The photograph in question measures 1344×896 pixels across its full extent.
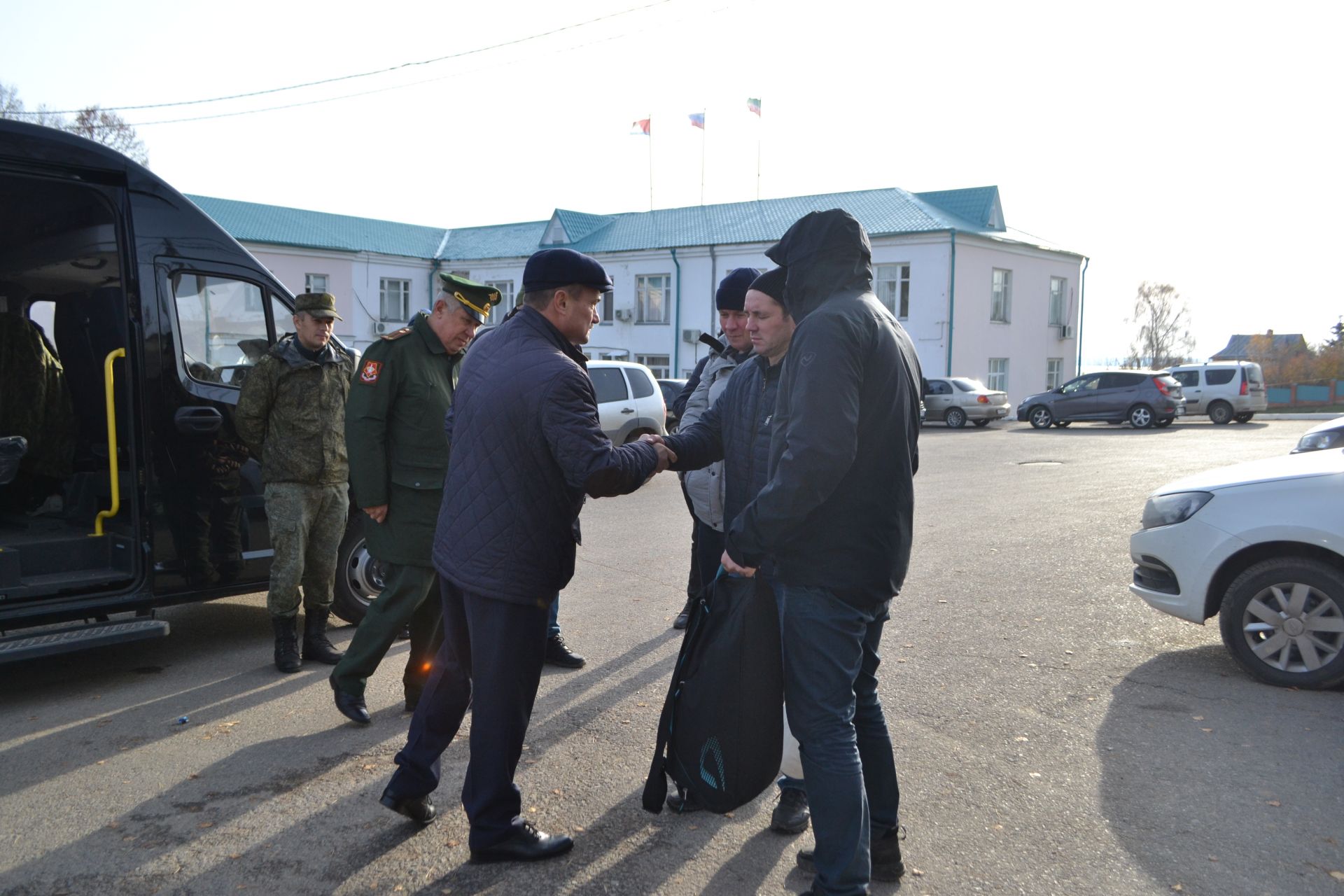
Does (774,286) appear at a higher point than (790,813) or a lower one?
higher

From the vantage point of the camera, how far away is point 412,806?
3518 mm

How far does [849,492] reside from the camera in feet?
9.47

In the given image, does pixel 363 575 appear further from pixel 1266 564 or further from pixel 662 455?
pixel 1266 564

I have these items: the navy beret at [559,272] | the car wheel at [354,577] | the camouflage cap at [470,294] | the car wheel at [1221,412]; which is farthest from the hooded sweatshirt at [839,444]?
the car wheel at [1221,412]

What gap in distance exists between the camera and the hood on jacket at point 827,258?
301 cm

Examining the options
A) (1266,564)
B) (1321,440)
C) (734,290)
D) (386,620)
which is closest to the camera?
(386,620)

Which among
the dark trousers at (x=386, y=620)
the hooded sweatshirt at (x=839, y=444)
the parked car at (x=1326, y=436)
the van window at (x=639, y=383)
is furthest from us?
the van window at (x=639, y=383)

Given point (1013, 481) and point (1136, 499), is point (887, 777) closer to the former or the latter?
point (1136, 499)

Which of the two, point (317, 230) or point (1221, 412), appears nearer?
point (1221, 412)

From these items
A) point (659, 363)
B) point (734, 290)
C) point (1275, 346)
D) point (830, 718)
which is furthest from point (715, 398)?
point (1275, 346)

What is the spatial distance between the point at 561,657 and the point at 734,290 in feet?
7.34

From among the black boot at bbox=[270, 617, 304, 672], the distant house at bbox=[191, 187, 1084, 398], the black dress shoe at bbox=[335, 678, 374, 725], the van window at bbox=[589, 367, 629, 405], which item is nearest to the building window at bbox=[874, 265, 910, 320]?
the distant house at bbox=[191, 187, 1084, 398]

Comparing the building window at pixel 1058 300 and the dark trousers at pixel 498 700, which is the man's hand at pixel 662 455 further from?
the building window at pixel 1058 300

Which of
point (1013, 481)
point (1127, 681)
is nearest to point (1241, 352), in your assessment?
point (1013, 481)
